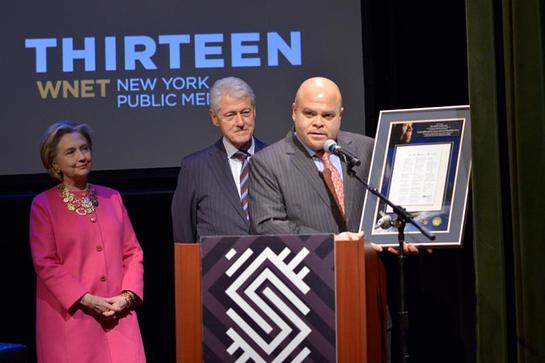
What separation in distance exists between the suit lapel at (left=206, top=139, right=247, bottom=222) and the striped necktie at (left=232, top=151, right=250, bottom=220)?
29 mm

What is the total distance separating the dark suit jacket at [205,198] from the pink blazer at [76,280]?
45cm

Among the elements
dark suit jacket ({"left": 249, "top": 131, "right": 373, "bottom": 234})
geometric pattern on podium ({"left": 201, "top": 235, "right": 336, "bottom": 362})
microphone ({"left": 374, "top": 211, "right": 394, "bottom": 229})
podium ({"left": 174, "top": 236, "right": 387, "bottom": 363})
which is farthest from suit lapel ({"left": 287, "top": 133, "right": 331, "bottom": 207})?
geometric pattern on podium ({"left": 201, "top": 235, "right": 336, "bottom": 362})

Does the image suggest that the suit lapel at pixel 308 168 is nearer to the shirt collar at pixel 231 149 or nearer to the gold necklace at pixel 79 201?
the shirt collar at pixel 231 149

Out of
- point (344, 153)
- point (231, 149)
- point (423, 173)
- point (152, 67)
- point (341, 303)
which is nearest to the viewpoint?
point (341, 303)

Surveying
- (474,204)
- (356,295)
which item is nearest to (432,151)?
(474,204)

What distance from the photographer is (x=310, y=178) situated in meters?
3.89

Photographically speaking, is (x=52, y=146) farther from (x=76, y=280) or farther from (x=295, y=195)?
(x=295, y=195)

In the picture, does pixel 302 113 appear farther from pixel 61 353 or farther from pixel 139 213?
pixel 139 213

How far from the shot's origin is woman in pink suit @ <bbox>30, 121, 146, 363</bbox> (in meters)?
Answer: 4.36

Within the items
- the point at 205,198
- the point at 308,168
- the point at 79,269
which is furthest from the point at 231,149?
the point at 308,168

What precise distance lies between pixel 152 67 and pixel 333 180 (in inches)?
90.1

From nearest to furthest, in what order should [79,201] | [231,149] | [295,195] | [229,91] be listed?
1. [295,195]
2. [79,201]
3. [229,91]
4. [231,149]

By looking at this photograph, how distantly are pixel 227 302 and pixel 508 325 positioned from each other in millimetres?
1220

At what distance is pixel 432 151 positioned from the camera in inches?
149
